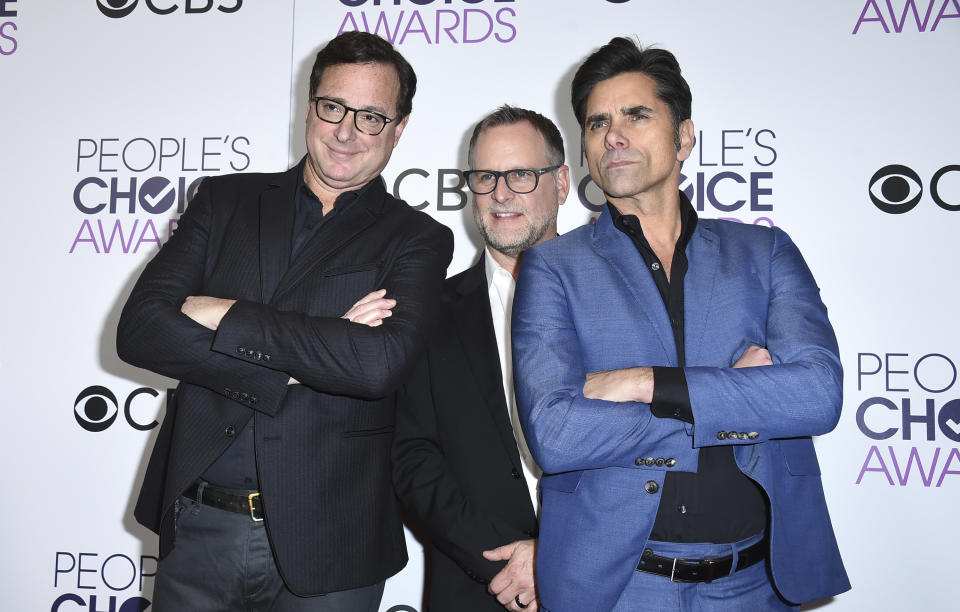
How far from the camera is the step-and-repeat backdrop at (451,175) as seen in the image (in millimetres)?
3432

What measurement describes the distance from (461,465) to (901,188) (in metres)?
2.45

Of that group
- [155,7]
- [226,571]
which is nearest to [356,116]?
[226,571]

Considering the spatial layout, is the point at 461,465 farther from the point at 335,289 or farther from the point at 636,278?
the point at 636,278

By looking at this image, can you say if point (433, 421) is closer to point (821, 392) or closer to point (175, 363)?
point (175, 363)

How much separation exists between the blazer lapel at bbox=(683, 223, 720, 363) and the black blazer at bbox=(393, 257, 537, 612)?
2.72 feet

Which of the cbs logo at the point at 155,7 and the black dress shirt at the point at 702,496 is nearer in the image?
the black dress shirt at the point at 702,496

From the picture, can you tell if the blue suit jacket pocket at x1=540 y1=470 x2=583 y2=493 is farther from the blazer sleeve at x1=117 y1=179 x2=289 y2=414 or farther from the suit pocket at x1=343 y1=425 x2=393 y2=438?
the blazer sleeve at x1=117 y1=179 x2=289 y2=414

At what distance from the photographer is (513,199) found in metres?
3.01

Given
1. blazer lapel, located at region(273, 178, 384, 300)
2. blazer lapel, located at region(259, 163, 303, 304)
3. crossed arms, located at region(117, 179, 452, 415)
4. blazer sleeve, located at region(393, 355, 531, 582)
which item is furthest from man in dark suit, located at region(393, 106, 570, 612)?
blazer lapel, located at region(259, 163, 303, 304)

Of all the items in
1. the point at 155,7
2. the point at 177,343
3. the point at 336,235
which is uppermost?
the point at 155,7

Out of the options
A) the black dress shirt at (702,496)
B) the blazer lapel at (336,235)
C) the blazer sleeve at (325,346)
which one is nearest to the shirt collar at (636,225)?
the black dress shirt at (702,496)

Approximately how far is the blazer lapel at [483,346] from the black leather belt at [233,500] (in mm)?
832

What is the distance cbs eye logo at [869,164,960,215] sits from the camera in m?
3.47

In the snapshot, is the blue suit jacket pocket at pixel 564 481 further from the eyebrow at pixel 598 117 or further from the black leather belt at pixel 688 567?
the eyebrow at pixel 598 117
